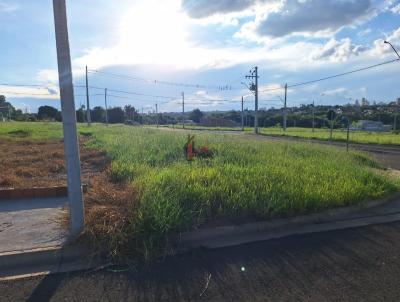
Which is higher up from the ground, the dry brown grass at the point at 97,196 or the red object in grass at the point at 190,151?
the red object in grass at the point at 190,151

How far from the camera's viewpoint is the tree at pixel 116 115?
11518cm

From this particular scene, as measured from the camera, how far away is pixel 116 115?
11631 cm

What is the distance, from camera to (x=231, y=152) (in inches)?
470

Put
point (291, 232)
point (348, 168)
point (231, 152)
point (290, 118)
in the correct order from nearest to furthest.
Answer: point (291, 232) < point (348, 168) < point (231, 152) < point (290, 118)

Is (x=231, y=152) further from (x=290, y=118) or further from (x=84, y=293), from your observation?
(x=290, y=118)

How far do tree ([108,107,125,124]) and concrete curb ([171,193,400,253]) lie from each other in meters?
112

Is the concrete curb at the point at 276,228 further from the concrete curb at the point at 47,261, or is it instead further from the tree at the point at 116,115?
the tree at the point at 116,115

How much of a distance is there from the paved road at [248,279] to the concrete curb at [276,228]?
0.99 ft

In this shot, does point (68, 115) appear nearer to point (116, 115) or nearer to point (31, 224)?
point (31, 224)

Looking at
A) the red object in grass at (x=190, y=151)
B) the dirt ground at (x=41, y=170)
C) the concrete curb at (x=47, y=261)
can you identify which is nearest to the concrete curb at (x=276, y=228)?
the concrete curb at (x=47, y=261)

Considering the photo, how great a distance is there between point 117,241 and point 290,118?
Result: 9553 cm

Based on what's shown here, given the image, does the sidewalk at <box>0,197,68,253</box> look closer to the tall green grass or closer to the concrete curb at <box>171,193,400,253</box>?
the tall green grass

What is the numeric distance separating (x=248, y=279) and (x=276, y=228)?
1.76 meters

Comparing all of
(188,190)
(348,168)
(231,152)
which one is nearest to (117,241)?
(188,190)
